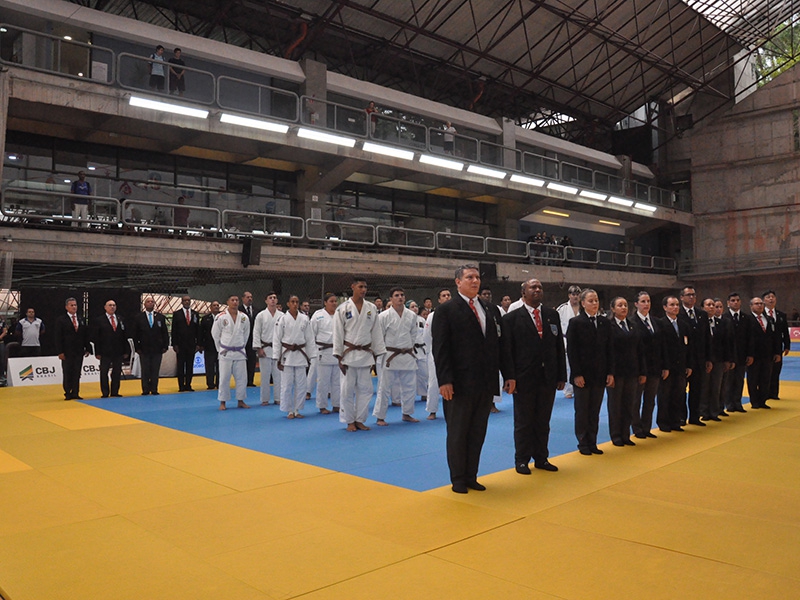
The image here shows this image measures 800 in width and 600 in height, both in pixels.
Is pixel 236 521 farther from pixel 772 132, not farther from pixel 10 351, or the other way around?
pixel 772 132

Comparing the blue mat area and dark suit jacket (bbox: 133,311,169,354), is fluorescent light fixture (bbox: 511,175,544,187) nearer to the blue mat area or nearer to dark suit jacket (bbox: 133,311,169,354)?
the blue mat area

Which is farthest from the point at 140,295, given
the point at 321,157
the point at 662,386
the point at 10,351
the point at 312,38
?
the point at 662,386

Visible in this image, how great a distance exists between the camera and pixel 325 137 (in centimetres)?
1803

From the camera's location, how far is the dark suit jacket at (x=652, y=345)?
7.32m

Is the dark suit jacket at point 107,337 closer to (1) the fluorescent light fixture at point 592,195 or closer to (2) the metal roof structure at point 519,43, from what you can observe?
(2) the metal roof structure at point 519,43

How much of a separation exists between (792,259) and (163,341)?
27.6 m

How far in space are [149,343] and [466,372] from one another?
915 centimetres

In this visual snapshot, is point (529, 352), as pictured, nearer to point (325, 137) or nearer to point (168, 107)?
point (168, 107)

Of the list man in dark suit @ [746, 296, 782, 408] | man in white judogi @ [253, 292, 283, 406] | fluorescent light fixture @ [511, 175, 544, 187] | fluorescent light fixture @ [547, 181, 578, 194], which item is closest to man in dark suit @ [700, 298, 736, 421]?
man in dark suit @ [746, 296, 782, 408]

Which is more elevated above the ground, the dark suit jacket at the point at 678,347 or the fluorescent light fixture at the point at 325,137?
the fluorescent light fixture at the point at 325,137

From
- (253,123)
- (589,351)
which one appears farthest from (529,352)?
(253,123)

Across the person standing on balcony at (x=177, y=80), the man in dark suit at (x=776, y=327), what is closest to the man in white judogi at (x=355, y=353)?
the man in dark suit at (x=776, y=327)

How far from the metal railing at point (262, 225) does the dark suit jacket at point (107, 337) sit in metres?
4.46

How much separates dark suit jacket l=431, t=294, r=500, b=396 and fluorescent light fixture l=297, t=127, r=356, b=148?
522 inches
